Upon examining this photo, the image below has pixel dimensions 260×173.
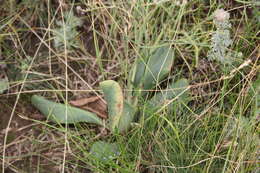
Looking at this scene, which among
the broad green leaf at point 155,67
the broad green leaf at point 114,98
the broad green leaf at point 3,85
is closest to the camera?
the broad green leaf at point 114,98

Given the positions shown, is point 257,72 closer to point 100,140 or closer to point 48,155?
point 100,140

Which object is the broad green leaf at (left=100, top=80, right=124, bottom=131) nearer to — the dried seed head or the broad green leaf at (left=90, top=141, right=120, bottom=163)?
the broad green leaf at (left=90, top=141, right=120, bottom=163)

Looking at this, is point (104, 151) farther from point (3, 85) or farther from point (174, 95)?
point (3, 85)

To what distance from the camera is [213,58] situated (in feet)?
5.06

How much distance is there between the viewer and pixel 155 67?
1.57 meters

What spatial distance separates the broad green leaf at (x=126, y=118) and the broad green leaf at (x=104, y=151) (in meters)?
0.07

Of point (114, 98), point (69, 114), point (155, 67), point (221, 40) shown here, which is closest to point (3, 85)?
point (69, 114)

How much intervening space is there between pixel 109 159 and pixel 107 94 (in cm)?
24

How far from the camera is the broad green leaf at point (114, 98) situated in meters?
1.41

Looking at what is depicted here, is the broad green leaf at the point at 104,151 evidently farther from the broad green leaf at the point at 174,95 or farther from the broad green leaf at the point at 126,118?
the broad green leaf at the point at 174,95

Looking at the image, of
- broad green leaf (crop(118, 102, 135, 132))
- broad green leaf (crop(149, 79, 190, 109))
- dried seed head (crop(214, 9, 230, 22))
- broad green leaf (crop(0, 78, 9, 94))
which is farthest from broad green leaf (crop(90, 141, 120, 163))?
dried seed head (crop(214, 9, 230, 22))

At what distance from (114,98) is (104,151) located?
0.20m

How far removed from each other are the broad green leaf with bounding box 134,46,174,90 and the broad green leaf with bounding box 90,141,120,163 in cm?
27

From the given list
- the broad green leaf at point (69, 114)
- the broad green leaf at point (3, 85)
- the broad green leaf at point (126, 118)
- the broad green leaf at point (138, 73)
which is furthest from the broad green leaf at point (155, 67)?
the broad green leaf at point (3, 85)
